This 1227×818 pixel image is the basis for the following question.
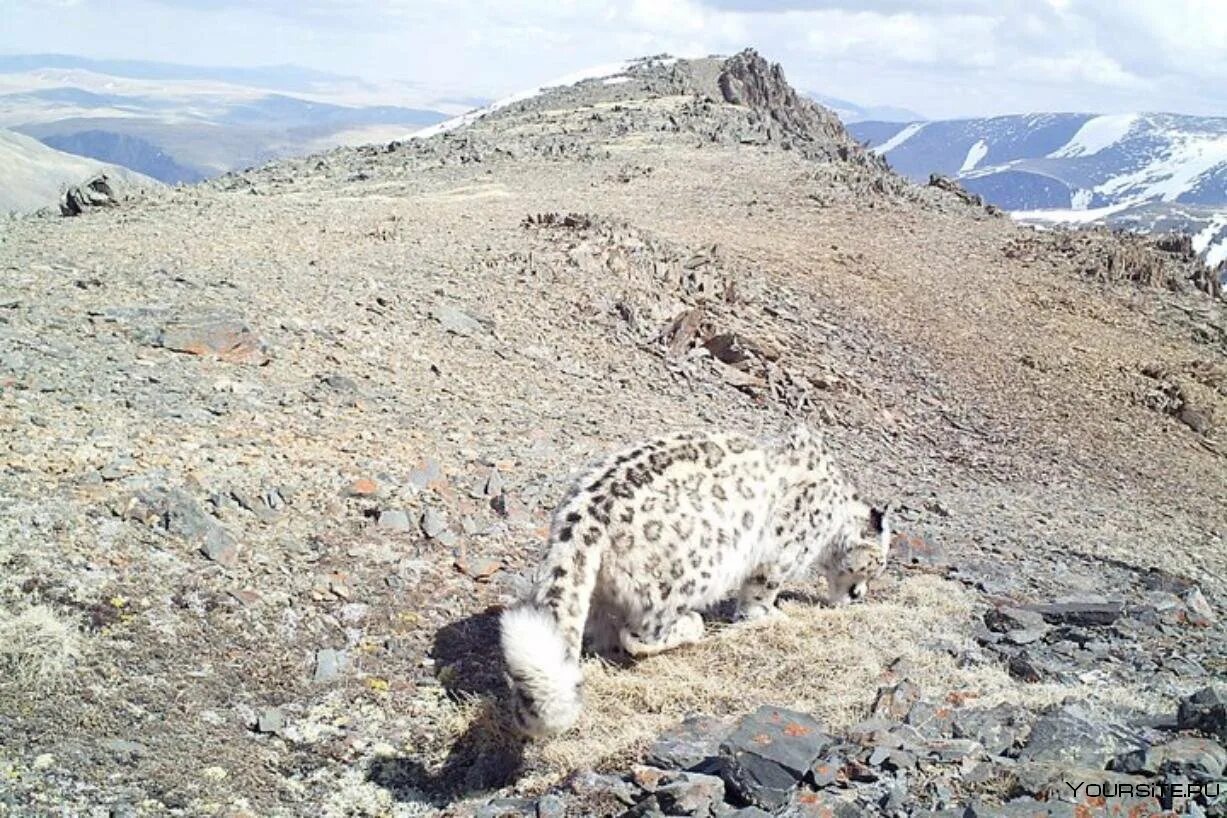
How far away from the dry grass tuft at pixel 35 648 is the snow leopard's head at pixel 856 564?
5.93 m

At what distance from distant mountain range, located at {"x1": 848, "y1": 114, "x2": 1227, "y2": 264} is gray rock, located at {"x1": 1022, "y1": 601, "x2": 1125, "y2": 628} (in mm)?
98975

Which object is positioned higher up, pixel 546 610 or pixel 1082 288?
pixel 1082 288

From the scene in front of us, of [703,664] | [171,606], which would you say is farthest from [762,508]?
[171,606]

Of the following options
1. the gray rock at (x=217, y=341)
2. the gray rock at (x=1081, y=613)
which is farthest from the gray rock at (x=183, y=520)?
the gray rock at (x=1081, y=613)

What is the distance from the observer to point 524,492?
942cm

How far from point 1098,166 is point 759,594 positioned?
178117 millimetres

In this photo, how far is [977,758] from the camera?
521 cm

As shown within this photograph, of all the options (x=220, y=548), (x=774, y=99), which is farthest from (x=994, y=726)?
(x=774, y=99)

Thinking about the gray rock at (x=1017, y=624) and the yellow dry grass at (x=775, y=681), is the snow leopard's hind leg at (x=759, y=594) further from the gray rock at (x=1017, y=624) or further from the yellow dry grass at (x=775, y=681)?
the gray rock at (x=1017, y=624)

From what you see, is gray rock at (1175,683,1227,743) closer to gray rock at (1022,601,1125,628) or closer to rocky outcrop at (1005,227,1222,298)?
gray rock at (1022,601,1125,628)

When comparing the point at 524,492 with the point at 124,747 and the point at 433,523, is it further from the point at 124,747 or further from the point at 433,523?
the point at 124,747

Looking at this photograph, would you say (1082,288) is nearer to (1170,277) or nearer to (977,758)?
(1170,277)

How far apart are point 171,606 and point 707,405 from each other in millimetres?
8590

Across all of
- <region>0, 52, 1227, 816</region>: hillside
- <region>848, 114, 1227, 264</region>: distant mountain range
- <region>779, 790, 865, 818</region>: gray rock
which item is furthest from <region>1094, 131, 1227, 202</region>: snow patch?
<region>779, 790, 865, 818</region>: gray rock
